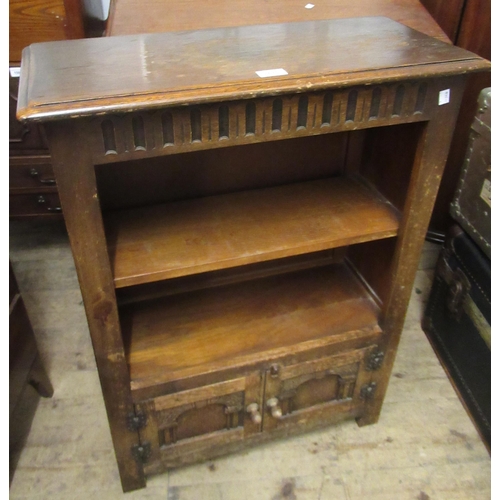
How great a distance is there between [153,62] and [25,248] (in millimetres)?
1614

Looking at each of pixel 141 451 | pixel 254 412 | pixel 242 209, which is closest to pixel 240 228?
pixel 242 209

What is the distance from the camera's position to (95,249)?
0.98 metres

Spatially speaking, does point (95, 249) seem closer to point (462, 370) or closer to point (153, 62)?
point (153, 62)

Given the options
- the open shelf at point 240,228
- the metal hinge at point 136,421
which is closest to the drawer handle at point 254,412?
the metal hinge at point 136,421

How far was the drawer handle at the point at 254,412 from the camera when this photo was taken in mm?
1342

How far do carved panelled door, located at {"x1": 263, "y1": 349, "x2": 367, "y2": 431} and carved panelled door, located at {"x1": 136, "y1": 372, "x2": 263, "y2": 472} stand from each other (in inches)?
1.6

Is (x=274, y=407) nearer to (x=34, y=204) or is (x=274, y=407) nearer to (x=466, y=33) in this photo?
(x=34, y=204)

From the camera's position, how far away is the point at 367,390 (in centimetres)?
146

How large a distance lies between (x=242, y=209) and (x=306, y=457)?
0.76 meters

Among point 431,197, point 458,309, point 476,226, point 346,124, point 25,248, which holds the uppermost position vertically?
point 346,124

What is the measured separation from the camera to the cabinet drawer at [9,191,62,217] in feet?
6.75

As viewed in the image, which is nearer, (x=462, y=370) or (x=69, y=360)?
(x=462, y=370)

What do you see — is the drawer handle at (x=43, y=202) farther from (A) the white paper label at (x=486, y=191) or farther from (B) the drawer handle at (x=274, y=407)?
(A) the white paper label at (x=486, y=191)

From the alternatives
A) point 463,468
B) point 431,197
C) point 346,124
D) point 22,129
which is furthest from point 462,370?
point 22,129
